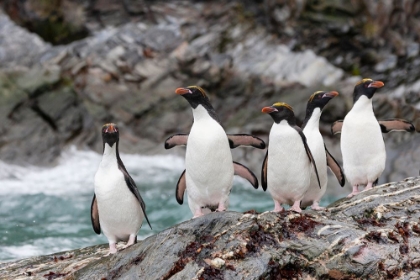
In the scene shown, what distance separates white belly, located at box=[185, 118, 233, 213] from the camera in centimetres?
540

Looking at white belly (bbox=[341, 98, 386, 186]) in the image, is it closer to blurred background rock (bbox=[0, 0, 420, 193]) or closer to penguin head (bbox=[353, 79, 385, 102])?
penguin head (bbox=[353, 79, 385, 102])

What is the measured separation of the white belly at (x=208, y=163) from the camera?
5.40 m

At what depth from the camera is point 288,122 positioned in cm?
547

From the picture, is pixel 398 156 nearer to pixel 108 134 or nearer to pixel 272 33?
pixel 272 33

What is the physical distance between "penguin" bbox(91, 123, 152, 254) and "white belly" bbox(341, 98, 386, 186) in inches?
89.2

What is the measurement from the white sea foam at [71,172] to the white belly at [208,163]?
734 centimetres

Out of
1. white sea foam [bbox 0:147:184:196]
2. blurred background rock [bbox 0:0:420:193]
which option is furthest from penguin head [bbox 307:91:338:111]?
white sea foam [bbox 0:147:184:196]

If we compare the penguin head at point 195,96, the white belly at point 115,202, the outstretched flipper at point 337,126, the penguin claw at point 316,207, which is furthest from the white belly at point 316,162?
the white belly at point 115,202

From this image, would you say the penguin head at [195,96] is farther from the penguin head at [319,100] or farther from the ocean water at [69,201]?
the ocean water at [69,201]

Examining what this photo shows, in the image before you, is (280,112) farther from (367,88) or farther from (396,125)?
(396,125)

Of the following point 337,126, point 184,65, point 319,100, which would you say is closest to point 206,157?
point 319,100

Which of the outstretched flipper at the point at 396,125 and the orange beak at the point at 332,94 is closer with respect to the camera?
the orange beak at the point at 332,94

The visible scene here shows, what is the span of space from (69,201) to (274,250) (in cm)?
808

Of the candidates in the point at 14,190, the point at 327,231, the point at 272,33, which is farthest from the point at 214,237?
the point at 272,33
